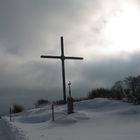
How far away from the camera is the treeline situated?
27.8 metres

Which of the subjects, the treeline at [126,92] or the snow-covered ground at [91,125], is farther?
the treeline at [126,92]

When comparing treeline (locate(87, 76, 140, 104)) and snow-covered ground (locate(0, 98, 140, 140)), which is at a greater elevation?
treeline (locate(87, 76, 140, 104))

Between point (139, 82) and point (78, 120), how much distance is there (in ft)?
44.2

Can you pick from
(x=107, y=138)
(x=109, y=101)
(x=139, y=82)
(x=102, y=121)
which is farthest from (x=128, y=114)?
(x=139, y=82)

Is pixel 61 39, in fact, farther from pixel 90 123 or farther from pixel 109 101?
pixel 90 123

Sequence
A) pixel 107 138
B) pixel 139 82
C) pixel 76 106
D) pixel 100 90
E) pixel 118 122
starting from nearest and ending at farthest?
pixel 107 138 → pixel 118 122 → pixel 76 106 → pixel 139 82 → pixel 100 90

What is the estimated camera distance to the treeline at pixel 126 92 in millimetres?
27797

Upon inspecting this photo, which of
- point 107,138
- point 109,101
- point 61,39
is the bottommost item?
point 107,138

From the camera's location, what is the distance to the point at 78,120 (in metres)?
23.0

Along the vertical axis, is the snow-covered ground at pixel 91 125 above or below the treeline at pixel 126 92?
below

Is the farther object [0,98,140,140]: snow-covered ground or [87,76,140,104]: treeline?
[87,76,140,104]: treeline

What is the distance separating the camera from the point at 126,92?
31.3 metres

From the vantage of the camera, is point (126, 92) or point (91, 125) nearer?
point (91, 125)

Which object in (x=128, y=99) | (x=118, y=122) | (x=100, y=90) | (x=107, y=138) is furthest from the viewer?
(x=100, y=90)
